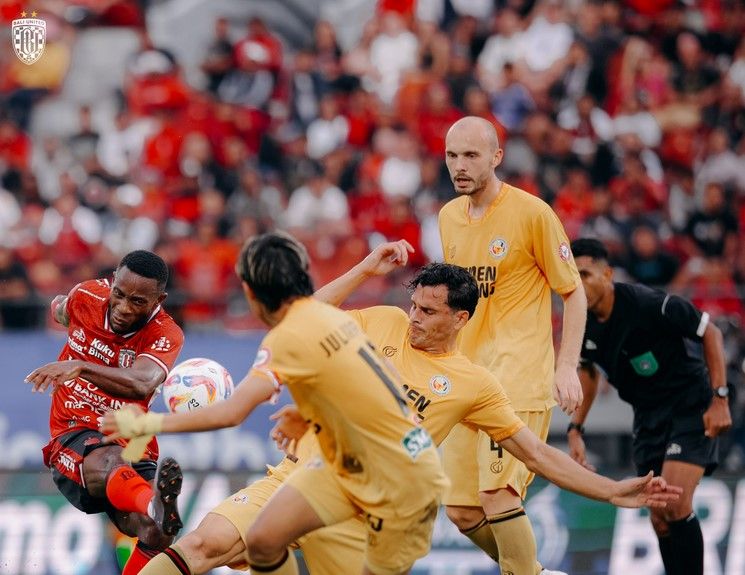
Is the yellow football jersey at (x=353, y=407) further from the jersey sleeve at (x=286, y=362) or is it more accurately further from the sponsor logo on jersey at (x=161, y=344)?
the sponsor logo on jersey at (x=161, y=344)

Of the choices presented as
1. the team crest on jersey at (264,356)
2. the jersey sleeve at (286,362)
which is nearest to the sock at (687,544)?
the jersey sleeve at (286,362)

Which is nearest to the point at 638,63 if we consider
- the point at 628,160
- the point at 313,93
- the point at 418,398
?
the point at 628,160

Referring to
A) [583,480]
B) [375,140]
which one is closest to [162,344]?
[583,480]

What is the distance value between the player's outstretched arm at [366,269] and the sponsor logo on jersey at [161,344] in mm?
1012

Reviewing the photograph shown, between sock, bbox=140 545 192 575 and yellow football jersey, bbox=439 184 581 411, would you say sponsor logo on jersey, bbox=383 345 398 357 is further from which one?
sock, bbox=140 545 192 575

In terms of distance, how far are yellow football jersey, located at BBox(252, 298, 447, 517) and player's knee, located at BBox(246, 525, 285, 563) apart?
45cm

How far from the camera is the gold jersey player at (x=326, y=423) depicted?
679 centimetres

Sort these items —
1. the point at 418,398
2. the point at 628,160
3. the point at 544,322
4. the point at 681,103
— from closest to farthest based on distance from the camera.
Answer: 1. the point at 418,398
2. the point at 544,322
3. the point at 628,160
4. the point at 681,103

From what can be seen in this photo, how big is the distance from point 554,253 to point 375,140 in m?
8.58

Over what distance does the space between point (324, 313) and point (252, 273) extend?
41 cm

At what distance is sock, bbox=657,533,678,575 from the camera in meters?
10.1

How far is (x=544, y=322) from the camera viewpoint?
9039mm

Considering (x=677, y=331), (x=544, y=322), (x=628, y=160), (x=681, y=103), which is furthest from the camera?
(x=681, y=103)

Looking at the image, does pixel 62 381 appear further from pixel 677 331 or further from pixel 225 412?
pixel 677 331
